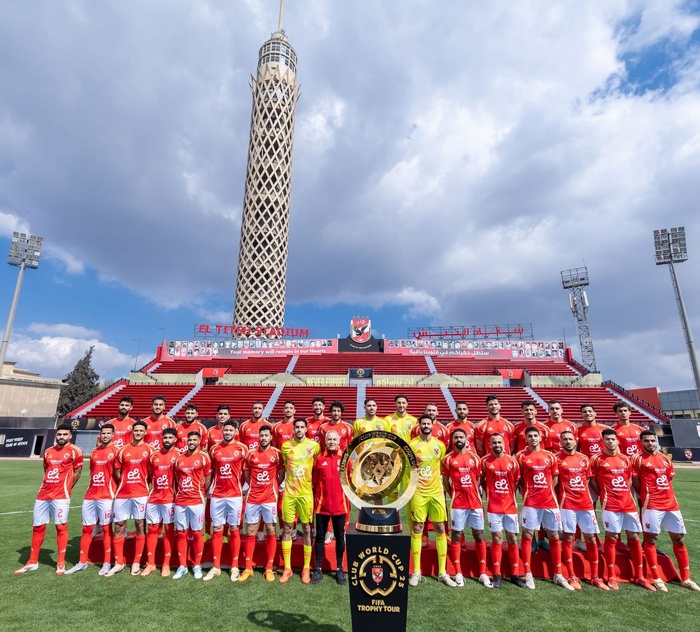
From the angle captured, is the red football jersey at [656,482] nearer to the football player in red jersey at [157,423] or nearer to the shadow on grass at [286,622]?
the shadow on grass at [286,622]

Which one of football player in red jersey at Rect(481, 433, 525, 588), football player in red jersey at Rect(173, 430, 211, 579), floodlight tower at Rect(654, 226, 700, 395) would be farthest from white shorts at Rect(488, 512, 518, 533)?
floodlight tower at Rect(654, 226, 700, 395)

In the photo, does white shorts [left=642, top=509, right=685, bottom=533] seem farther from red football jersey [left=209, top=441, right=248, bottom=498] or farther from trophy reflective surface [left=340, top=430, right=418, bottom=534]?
red football jersey [left=209, top=441, right=248, bottom=498]

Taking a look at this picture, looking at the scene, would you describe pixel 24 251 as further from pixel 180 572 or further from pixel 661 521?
pixel 661 521

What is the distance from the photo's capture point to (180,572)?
5.95 metres

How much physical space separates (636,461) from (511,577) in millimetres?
2733

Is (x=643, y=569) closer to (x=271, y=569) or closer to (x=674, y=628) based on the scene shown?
(x=674, y=628)

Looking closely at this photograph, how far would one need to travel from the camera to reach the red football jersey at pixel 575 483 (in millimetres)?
5949

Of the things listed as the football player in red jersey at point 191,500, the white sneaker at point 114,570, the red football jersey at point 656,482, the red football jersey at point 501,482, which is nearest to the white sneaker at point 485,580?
the red football jersey at point 501,482

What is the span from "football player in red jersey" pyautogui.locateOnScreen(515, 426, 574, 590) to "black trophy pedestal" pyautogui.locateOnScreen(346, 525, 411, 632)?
3.08 meters

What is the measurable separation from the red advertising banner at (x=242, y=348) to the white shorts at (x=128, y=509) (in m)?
36.2

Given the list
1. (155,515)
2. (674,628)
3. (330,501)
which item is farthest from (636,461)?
(155,515)

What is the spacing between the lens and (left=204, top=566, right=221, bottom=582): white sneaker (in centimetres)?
584

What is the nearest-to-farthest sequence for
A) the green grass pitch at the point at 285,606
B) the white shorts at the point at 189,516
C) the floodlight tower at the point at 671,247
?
the green grass pitch at the point at 285,606 < the white shorts at the point at 189,516 < the floodlight tower at the point at 671,247

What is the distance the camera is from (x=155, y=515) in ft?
20.6
